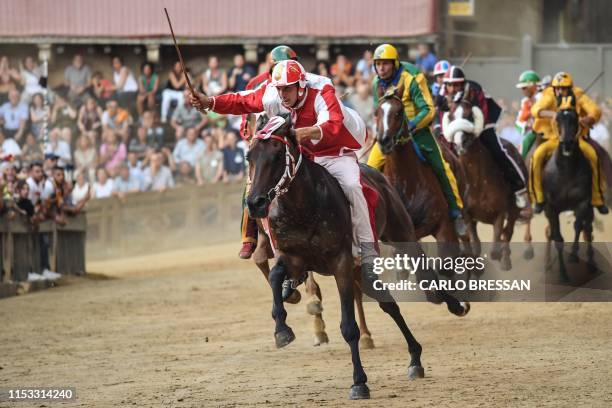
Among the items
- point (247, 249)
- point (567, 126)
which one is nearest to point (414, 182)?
point (247, 249)

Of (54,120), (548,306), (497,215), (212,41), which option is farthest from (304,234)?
(212,41)

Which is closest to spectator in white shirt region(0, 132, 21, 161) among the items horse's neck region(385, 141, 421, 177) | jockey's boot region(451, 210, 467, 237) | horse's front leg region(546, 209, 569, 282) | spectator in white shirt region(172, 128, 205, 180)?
spectator in white shirt region(172, 128, 205, 180)

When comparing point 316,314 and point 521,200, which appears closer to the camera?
point 316,314

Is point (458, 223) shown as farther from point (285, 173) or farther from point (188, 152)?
point (188, 152)

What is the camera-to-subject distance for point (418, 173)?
13867 mm

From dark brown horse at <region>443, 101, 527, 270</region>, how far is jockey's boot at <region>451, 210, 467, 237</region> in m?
1.83

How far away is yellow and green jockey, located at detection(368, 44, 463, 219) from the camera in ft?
44.6

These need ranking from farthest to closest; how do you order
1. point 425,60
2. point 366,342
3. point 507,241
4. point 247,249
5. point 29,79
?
1. point 29,79
2. point 425,60
3. point 507,241
4. point 247,249
5. point 366,342

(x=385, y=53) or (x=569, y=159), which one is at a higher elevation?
(x=385, y=53)

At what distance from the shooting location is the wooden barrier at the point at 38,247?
63.2ft

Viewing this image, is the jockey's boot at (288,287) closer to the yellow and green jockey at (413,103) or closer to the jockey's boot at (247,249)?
the jockey's boot at (247,249)

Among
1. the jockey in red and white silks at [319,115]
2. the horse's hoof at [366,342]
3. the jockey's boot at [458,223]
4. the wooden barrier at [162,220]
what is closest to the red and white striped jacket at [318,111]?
the jockey in red and white silks at [319,115]

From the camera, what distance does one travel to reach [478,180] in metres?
17.1

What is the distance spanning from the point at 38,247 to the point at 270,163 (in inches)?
478
